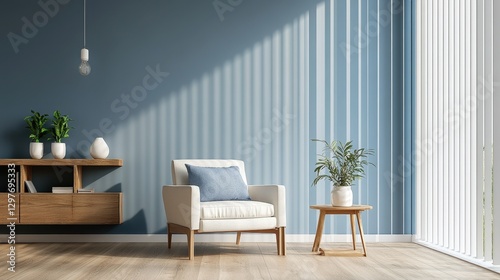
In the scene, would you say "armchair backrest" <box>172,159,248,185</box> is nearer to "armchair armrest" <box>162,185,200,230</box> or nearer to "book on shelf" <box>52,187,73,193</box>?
"armchair armrest" <box>162,185,200,230</box>

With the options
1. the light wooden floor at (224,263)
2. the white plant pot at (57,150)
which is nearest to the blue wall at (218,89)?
the white plant pot at (57,150)

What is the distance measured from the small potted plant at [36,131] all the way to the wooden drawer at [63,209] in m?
0.40

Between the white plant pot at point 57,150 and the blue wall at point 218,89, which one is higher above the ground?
the blue wall at point 218,89

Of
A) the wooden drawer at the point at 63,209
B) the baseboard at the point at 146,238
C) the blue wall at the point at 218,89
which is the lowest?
the baseboard at the point at 146,238

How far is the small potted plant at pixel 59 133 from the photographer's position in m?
6.14

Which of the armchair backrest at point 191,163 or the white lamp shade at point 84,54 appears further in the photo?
the white lamp shade at point 84,54

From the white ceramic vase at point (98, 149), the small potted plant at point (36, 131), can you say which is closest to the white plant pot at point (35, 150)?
the small potted plant at point (36, 131)

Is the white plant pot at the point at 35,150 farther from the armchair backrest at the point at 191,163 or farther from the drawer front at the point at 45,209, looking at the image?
the armchair backrest at the point at 191,163

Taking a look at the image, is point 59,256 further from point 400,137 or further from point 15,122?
point 400,137

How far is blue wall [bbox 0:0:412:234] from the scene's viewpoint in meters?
6.38

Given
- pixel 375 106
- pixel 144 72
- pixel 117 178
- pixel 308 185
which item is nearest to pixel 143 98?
pixel 144 72

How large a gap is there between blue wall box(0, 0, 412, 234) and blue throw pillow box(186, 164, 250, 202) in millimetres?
629

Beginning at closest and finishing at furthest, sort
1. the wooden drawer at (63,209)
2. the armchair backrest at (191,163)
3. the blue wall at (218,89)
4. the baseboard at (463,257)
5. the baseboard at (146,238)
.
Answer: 1. the baseboard at (463,257)
2. the armchair backrest at (191,163)
3. the wooden drawer at (63,209)
4. the baseboard at (146,238)
5. the blue wall at (218,89)

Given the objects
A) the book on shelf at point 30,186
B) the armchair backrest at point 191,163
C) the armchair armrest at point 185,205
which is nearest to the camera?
the armchair armrest at point 185,205
